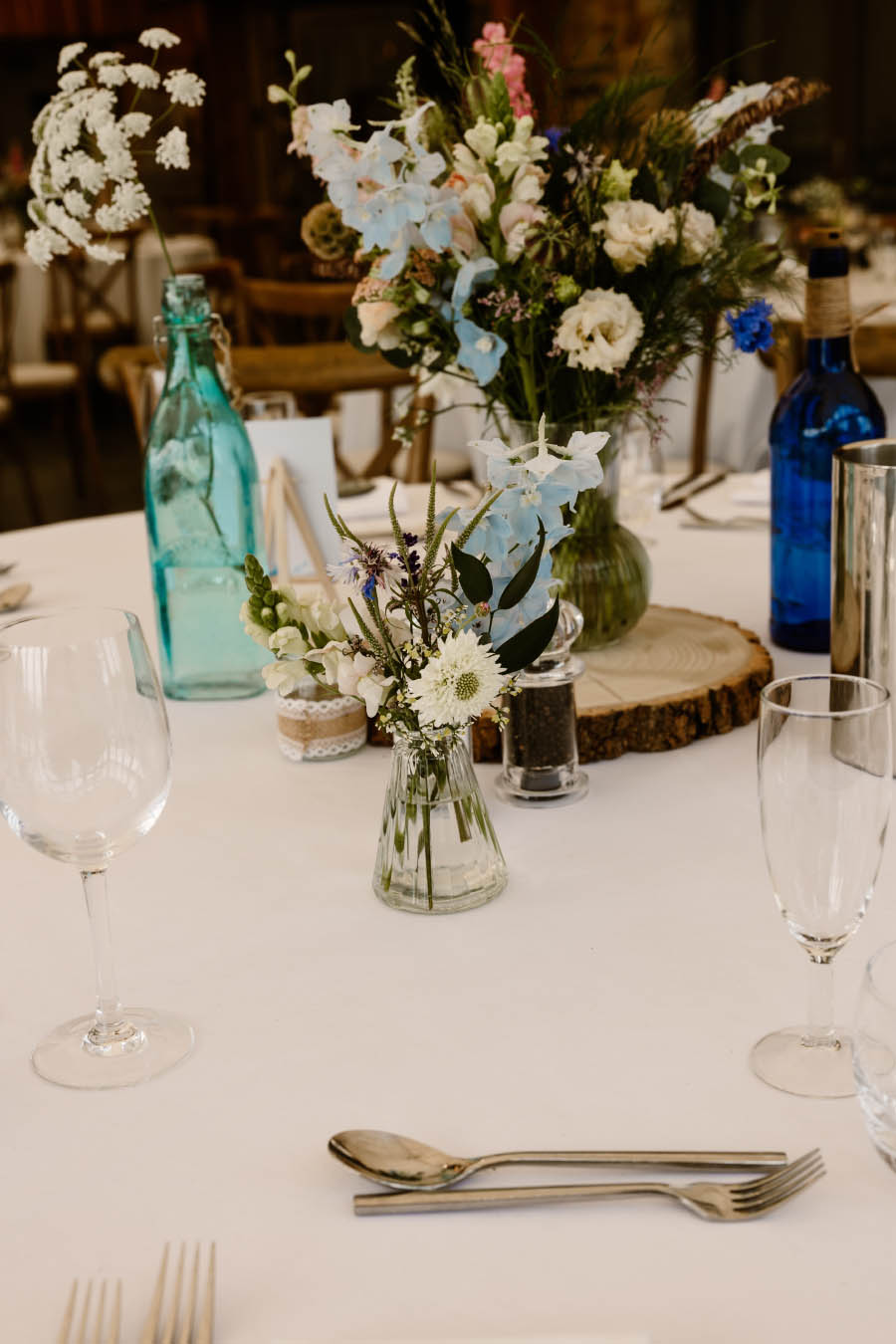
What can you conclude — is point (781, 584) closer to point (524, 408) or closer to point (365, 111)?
point (524, 408)

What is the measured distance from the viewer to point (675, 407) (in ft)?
10.3

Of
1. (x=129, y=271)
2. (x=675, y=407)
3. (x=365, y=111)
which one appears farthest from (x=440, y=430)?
(x=365, y=111)

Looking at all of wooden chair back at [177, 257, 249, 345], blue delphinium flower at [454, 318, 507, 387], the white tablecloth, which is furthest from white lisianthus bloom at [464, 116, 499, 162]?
the white tablecloth

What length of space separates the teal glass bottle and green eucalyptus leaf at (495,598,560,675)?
483mm

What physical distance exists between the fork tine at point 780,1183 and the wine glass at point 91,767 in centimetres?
31

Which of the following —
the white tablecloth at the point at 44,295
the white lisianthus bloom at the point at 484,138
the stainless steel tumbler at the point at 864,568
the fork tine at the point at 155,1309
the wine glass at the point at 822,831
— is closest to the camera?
the fork tine at the point at 155,1309

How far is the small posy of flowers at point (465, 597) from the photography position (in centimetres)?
83

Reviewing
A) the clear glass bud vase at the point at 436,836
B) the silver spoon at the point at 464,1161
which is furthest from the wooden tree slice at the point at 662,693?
the silver spoon at the point at 464,1161

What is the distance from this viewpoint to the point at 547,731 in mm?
1064

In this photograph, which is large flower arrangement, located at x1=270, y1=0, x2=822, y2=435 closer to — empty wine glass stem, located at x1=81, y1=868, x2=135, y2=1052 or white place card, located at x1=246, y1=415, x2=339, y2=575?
white place card, located at x1=246, y1=415, x2=339, y2=575

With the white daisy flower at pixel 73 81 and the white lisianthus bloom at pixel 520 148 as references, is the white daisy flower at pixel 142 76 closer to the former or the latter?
the white daisy flower at pixel 73 81

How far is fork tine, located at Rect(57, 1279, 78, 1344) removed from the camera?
572mm

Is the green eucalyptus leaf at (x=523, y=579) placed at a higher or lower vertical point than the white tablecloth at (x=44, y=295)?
lower

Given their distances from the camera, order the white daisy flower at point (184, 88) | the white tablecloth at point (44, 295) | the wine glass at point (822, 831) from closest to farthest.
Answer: the wine glass at point (822, 831) → the white daisy flower at point (184, 88) → the white tablecloth at point (44, 295)
